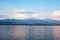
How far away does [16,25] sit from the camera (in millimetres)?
11133

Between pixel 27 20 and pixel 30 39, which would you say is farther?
pixel 27 20

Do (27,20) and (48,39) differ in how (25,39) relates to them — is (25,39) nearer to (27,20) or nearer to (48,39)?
(48,39)

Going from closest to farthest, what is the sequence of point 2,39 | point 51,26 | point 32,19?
point 2,39, point 32,19, point 51,26

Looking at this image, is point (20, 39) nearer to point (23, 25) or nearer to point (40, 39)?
point (40, 39)

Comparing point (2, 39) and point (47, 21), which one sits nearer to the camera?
point (2, 39)

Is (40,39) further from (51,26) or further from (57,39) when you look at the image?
(51,26)

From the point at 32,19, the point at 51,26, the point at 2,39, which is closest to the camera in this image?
the point at 2,39

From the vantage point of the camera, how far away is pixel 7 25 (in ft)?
35.1

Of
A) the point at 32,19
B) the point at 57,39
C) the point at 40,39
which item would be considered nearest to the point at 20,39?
the point at 40,39

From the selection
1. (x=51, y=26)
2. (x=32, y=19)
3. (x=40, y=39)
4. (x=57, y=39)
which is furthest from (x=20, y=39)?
(x=51, y=26)

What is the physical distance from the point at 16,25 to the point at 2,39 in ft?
22.1

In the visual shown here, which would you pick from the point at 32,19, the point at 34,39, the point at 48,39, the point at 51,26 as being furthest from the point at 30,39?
the point at 51,26

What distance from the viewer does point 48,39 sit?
452cm

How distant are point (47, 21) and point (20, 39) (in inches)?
204
